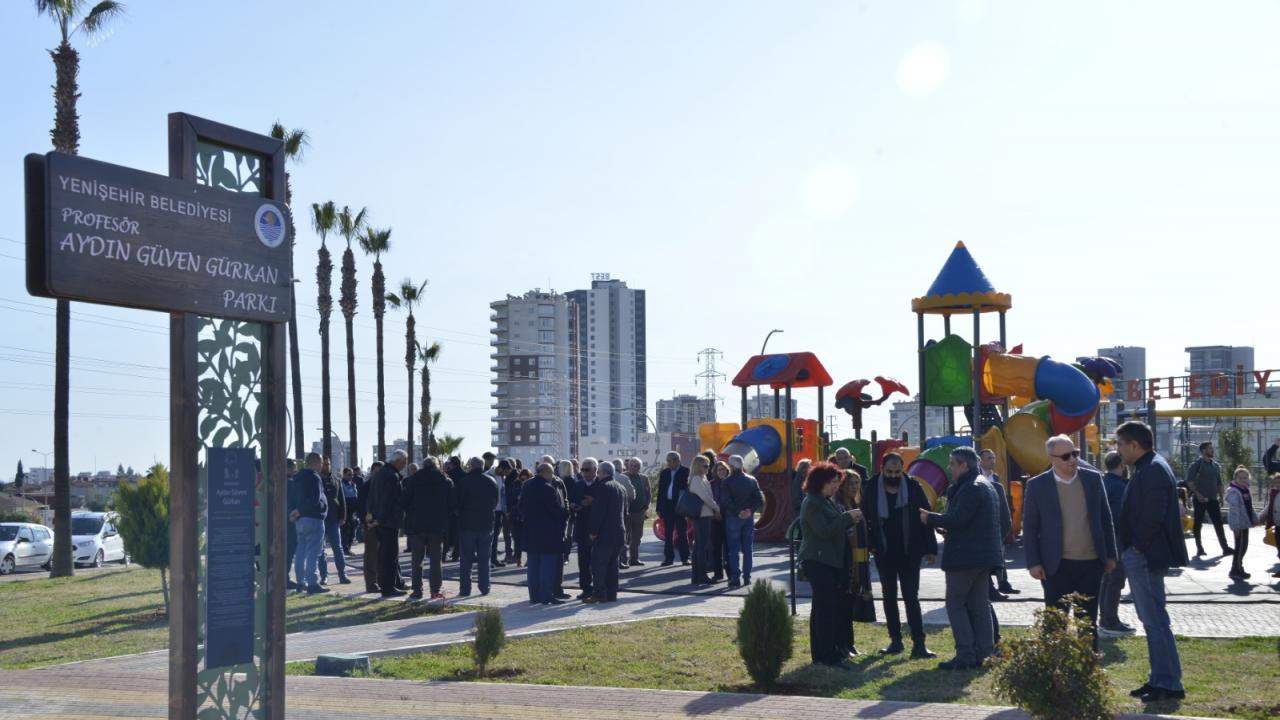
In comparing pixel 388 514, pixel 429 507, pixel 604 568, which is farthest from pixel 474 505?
pixel 604 568

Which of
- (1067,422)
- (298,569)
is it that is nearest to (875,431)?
(1067,422)

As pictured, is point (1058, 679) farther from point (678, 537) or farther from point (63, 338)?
point (63, 338)

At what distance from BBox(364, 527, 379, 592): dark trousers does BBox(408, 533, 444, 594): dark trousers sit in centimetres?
125

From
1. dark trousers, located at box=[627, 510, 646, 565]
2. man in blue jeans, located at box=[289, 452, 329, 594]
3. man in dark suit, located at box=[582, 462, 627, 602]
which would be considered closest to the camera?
man in dark suit, located at box=[582, 462, 627, 602]

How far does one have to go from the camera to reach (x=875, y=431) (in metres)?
26.7

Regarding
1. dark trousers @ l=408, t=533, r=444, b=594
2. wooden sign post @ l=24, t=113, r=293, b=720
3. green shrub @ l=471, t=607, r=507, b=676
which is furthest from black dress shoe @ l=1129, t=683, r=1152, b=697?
dark trousers @ l=408, t=533, r=444, b=594

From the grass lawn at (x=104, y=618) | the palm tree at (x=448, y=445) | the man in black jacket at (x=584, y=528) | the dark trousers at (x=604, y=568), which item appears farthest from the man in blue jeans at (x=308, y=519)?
the palm tree at (x=448, y=445)

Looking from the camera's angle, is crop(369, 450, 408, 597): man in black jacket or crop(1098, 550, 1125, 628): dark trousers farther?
crop(369, 450, 408, 597): man in black jacket

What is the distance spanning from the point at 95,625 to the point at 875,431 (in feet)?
50.6

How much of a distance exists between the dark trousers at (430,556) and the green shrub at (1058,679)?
10.7m

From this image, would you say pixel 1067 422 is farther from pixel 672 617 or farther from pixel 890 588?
pixel 890 588

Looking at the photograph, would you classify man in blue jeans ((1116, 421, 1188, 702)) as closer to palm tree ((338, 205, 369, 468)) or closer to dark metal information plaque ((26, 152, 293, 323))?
dark metal information plaque ((26, 152, 293, 323))

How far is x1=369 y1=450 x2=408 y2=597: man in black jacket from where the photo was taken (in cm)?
1767

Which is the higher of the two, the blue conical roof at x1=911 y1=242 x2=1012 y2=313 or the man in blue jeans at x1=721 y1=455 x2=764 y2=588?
the blue conical roof at x1=911 y1=242 x2=1012 y2=313
